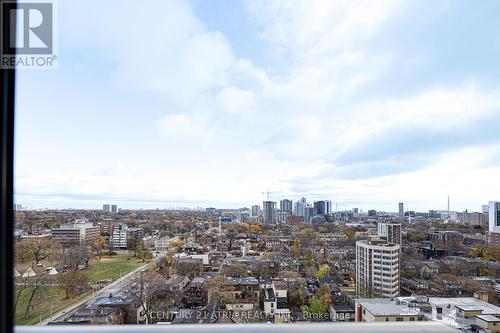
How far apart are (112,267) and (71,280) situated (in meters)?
0.70

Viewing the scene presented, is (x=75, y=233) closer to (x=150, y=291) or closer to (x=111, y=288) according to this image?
(x=111, y=288)

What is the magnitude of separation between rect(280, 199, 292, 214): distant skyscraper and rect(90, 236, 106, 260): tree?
394cm

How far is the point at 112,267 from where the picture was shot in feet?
14.0

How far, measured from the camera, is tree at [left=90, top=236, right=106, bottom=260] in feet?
14.4

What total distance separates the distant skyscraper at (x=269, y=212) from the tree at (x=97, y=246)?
11.3 feet

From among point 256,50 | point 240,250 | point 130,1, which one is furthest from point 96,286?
point 256,50

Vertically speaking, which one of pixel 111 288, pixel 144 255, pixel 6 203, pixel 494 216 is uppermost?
pixel 6 203

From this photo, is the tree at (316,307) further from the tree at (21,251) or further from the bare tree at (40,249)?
the bare tree at (40,249)

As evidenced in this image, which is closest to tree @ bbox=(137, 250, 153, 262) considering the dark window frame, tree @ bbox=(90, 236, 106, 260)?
tree @ bbox=(90, 236, 106, 260)

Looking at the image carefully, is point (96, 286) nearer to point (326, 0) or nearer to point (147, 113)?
point (147, 113)

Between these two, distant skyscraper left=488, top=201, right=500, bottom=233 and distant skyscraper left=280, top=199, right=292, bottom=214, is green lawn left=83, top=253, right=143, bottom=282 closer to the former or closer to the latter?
distant skyscraper left=280, top=199, right=292, bottom=214

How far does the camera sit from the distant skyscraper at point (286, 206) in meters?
6.75

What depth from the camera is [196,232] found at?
5684mm

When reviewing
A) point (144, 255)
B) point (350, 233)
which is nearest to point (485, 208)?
point (350, 233)
